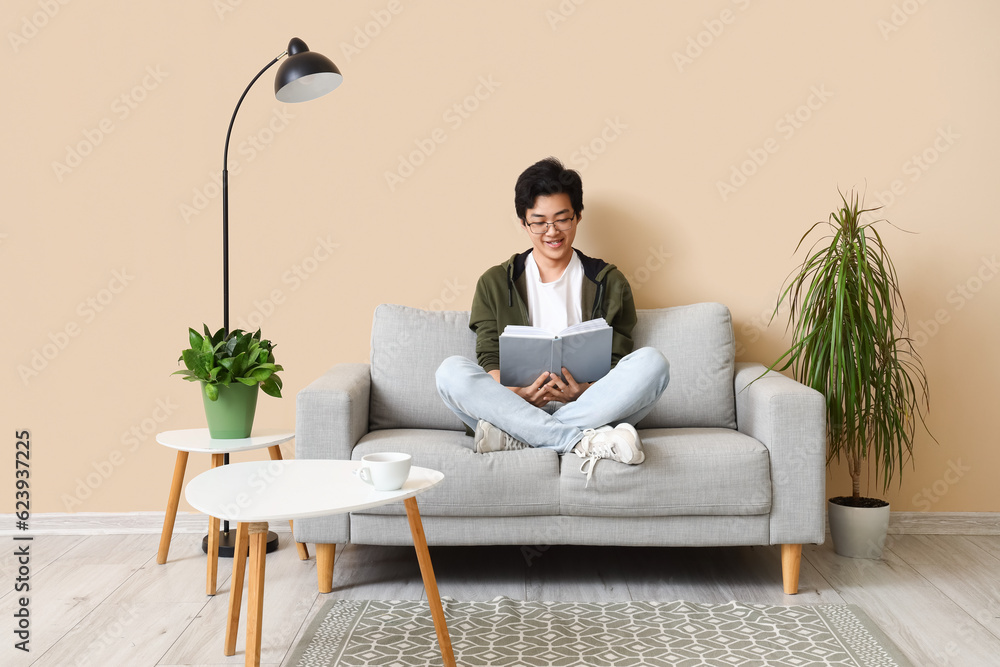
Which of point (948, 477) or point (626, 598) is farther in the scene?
point (948, 477)

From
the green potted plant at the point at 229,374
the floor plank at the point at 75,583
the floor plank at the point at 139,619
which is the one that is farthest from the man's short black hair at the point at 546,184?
the floor plank at the point at 75,583

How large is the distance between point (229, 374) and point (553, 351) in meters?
0.96

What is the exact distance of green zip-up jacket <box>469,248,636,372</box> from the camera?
270cm

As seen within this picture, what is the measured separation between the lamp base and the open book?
3.19ft

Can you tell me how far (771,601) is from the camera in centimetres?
221

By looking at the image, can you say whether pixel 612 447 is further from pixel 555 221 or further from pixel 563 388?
pixel 555 221

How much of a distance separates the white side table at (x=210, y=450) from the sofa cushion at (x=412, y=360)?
1.18 feet

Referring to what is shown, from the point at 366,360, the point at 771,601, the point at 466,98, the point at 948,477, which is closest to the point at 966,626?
the point at 771,601

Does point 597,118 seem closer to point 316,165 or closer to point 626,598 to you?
point 316,165

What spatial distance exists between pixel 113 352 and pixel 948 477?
310 centimetres

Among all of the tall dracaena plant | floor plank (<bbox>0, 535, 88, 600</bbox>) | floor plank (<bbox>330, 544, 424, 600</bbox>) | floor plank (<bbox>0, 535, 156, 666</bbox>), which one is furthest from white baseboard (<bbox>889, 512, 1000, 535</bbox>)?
floor plank (<bbox>0, 535, 88, 600</bbox>)

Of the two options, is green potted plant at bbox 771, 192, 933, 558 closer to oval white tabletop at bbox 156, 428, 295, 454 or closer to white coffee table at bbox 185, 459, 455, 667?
white coffee table at bbox 185, 459, 455, 667

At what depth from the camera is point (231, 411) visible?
2.37 meters

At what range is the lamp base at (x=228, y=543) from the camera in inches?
102
